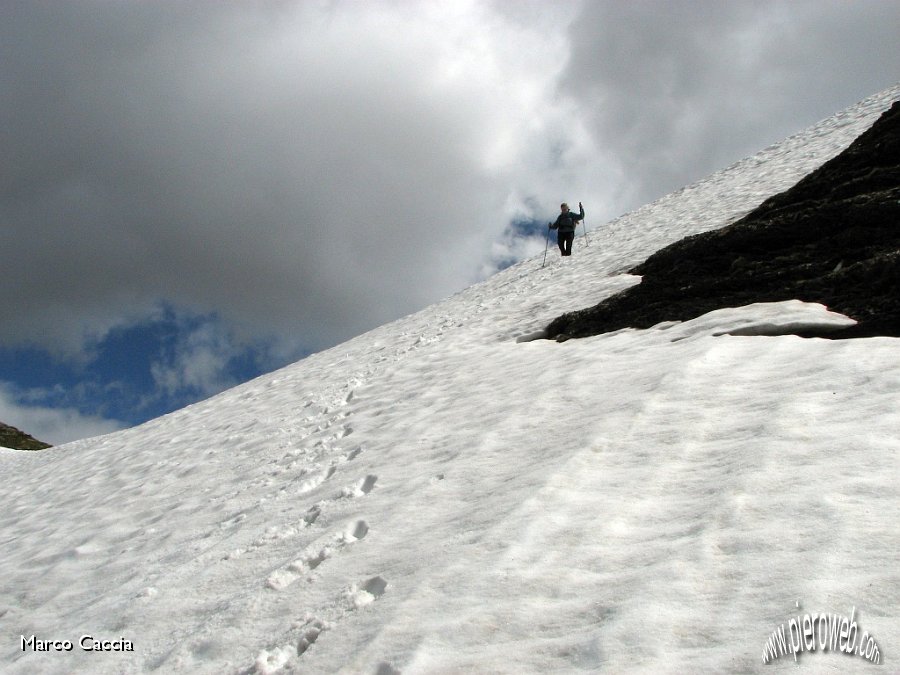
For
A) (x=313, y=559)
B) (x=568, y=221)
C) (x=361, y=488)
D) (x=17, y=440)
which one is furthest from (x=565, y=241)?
(x=17, y=440)

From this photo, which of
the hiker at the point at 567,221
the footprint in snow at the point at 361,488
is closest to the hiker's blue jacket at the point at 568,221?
the hiker at the point at 567,221

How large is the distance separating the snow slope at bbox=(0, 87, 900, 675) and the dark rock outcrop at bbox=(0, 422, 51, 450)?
110 ft

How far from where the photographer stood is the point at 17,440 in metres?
37.6

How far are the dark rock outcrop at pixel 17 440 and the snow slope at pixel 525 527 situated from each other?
33401mm

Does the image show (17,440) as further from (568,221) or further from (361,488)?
(361,488)

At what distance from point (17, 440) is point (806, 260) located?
44.1 m

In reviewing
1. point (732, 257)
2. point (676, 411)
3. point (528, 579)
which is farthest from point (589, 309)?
point (528, 579)

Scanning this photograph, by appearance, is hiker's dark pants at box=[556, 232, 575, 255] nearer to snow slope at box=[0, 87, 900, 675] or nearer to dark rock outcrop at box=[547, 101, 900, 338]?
dark rock outcrop at box=[547, 101, 900, 338]

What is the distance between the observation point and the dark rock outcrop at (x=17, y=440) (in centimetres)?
3612

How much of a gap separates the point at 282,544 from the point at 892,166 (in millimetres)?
10423

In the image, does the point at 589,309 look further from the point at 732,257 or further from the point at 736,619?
the point at 736,619

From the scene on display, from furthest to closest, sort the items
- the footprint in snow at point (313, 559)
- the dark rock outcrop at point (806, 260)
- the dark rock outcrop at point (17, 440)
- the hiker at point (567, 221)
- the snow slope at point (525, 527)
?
the dark rock outcrop at point (17, 440)
the hiker at point (567, 221)
the dark rock outcrop at point (806, 260)
the footprint in snow at point (313, 559)
the snow slope at point (525, 527)

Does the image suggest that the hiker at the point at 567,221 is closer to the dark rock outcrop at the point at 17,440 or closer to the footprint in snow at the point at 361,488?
the footprint in snow at the point at 361,488

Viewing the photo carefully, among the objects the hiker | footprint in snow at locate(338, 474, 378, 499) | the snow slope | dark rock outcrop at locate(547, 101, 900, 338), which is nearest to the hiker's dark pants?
the hiker
